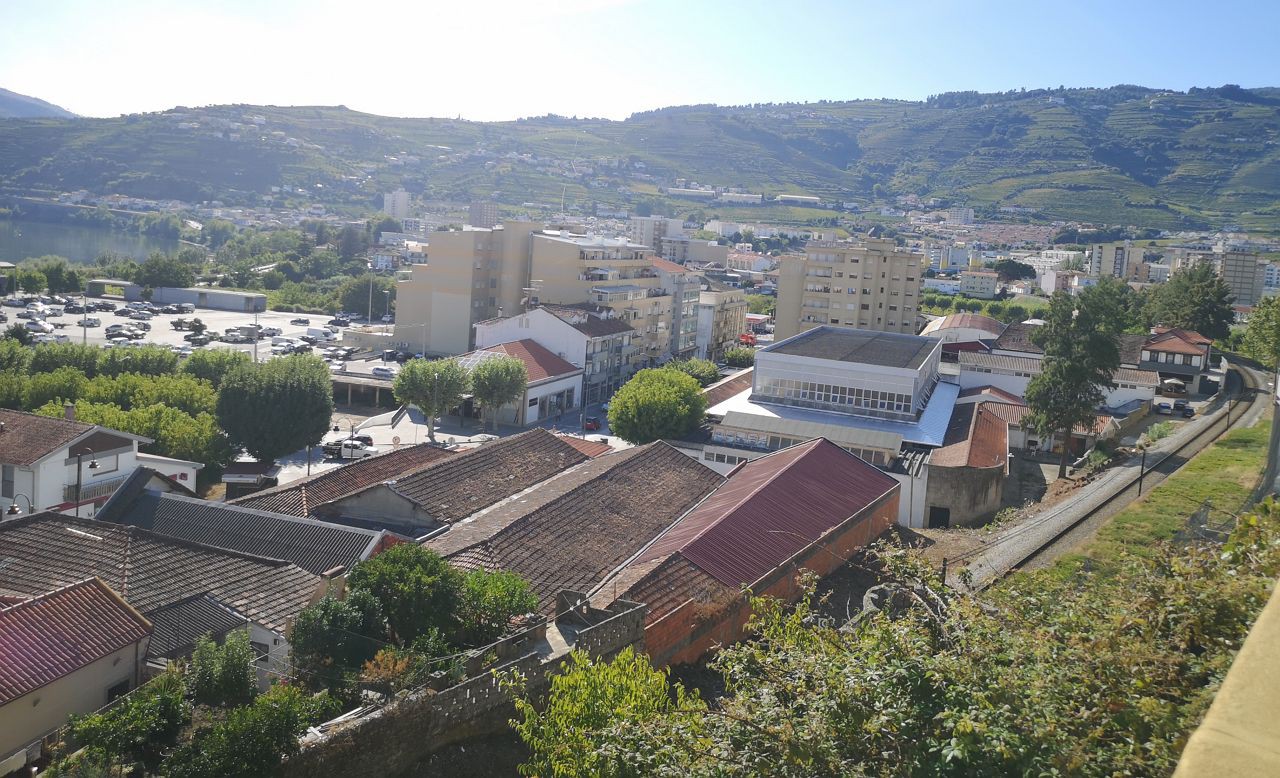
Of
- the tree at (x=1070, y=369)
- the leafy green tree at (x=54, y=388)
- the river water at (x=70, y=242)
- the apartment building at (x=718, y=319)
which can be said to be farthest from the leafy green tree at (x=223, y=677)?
the river water at (x=70, y=242)

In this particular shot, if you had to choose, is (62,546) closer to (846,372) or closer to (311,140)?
(846,372)

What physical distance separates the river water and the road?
105 m

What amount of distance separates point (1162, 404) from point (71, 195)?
14899cm

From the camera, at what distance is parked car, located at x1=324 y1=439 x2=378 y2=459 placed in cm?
3042

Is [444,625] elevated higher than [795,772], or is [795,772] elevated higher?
[795,772]

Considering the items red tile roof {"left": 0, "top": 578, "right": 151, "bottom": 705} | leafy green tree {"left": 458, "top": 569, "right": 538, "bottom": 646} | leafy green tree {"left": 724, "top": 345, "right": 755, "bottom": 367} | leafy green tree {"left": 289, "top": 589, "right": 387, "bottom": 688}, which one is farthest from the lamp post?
leafy green tree {"left": 724, "top": 345, "right": 755, "bottom": 367}

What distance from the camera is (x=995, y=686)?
5535 millimetres

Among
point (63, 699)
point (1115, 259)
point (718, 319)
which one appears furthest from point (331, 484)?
point (1115, 259)

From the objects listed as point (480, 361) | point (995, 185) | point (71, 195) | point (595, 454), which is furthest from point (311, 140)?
point (595, 454)

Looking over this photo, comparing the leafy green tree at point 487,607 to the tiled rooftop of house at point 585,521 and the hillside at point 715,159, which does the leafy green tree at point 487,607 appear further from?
the hillside at point 715,159

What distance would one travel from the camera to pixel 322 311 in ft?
228

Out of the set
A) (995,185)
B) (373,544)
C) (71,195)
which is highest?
(995,185)

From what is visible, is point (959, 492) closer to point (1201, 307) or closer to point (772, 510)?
point (772, 510)

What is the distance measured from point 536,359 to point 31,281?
43.1 meters
